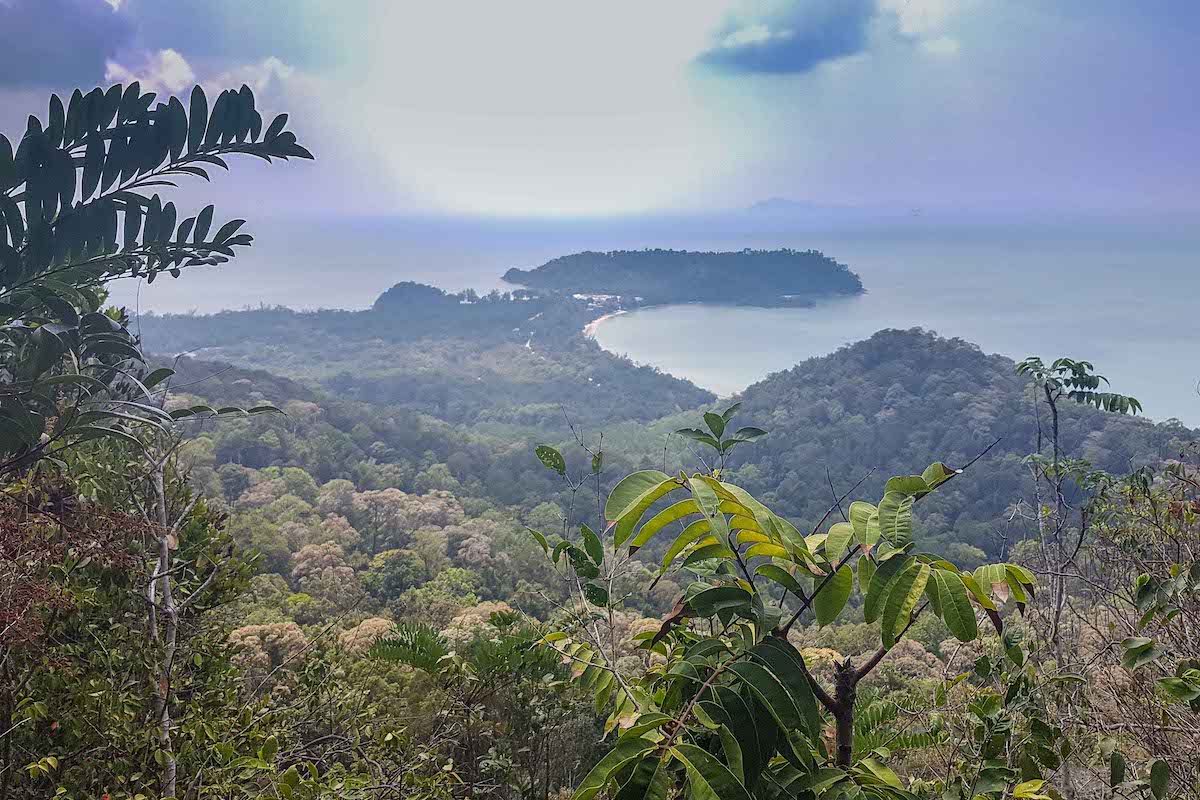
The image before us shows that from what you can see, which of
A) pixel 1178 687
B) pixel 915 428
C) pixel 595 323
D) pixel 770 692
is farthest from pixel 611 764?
pixel 595 323

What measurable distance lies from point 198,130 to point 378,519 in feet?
48.5

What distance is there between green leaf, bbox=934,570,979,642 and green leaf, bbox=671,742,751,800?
0.25 meters

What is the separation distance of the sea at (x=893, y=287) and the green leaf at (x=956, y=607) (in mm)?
6425

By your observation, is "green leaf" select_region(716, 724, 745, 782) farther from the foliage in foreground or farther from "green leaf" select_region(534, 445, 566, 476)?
"green leaf" select_region(534, 445, 566, 476)

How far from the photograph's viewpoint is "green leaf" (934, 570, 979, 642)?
2.10ft

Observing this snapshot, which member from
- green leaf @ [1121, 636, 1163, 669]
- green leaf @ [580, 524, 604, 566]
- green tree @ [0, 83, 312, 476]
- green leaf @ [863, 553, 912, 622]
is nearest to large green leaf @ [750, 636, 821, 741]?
green leaf @ [863, 553, 912, 622]

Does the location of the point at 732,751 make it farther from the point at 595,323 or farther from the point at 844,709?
the point at 595,323

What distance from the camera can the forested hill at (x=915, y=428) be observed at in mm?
13883

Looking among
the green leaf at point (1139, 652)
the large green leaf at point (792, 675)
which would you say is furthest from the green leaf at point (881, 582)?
the green leaf at point (1139, 652)

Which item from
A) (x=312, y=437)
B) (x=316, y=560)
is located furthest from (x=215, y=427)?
(x=316, y=560)

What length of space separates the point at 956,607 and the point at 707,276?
1279 inches

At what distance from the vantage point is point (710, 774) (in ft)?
2.01

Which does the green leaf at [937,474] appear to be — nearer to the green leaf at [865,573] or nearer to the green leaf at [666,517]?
the green leaf at [865,573]

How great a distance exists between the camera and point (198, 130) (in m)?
1.34
